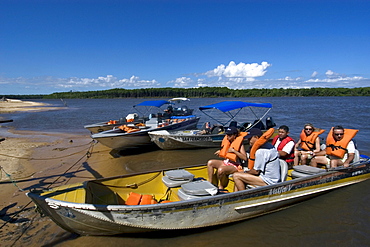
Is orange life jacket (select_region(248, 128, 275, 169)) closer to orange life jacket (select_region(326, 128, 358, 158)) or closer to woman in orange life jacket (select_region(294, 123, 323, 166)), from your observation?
woman in orange life jacket (select_region(294, 123, 323, 166))

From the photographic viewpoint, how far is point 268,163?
4.77m

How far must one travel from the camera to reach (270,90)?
11100cm

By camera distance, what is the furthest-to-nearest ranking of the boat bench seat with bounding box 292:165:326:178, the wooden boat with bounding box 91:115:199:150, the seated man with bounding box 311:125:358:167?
the wooden boat with bounding box 91:115:199:150 < the seated man with bounding box 311:125:358:167 < the boat bench seat with bounding box 292:165:326:178

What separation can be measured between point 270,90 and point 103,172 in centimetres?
11182

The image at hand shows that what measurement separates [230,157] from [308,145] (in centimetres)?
335

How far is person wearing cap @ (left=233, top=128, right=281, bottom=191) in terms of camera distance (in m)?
4.64

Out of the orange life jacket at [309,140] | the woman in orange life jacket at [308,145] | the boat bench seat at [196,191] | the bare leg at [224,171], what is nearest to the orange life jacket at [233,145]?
the bare leg at [224,171]

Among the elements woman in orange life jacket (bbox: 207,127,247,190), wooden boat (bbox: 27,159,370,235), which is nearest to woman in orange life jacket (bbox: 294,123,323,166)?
wooden boat (bbox: 27,159,370,235)

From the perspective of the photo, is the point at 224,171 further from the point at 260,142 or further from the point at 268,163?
the point at 260,142

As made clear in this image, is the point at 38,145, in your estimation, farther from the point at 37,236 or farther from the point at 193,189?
the point at 193,189

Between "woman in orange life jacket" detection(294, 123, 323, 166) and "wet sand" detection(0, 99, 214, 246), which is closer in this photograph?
"wet sand" detection(0, 99, 214, 246)

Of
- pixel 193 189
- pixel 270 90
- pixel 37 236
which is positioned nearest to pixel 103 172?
pixel 37 236

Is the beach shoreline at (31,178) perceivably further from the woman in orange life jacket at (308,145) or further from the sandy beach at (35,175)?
the woman in orange life jacket at (308,145)

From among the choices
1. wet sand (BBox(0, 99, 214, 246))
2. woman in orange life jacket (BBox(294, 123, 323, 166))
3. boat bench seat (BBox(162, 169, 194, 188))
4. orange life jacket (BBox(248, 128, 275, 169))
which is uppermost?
orange life jacket (BBox(248, 128, 275, 169))
